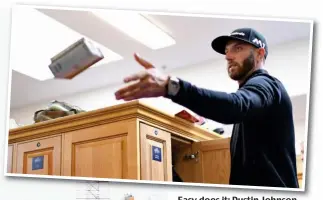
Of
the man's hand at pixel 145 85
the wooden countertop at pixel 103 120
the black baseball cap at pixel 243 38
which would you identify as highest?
the black baseball cap at pixel 243 38

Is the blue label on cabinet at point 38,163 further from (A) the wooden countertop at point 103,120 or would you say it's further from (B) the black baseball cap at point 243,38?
(B) the black baseball cap at point 243,38

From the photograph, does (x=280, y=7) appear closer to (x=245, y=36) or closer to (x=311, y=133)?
(x=245, y=36)

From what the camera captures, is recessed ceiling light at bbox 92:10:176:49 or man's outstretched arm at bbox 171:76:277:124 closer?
man's outstretched arm at bbox 171:76:277:124

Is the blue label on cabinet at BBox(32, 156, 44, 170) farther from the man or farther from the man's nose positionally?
the man's nose

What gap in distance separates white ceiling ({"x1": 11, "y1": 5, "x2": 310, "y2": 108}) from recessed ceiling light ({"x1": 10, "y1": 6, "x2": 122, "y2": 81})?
0.02 m

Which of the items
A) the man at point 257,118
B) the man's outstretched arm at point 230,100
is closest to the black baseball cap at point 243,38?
the man at point 257,118

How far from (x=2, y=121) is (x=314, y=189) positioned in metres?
1.24

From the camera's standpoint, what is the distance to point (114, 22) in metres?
1.75

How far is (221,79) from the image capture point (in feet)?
5.77

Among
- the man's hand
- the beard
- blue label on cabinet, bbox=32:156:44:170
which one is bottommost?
blue label on cabinet, bbox=32:156:44:170

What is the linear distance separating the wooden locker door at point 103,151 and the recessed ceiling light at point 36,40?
25cm

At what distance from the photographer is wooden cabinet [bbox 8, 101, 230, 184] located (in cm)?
170

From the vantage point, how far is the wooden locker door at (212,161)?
1.79 metres

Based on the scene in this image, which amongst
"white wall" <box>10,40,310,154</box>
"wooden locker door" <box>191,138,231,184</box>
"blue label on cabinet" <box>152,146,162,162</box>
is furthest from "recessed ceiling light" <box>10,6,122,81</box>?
"wooden locker door" <box>191,138,231,184</box>
